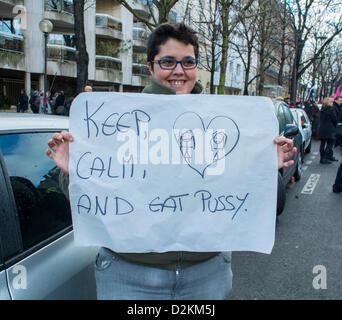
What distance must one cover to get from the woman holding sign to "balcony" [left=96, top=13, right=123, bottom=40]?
27451 mm

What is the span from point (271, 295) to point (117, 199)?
2.20 metres

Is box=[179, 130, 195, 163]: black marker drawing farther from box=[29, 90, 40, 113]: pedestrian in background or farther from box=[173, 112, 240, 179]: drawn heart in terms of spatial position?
box=[29, 90, 40, 113]: pedestrian in background

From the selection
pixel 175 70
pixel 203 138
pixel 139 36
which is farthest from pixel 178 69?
pixel 139 36

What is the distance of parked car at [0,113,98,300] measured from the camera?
4.96 feet

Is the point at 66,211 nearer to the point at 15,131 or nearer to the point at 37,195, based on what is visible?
the point at 37,195

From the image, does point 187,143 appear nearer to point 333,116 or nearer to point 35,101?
point 333,116

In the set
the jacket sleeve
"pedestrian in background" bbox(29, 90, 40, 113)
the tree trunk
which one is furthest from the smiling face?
"pedestrian in background" bbox(29, 90, 40, 113)

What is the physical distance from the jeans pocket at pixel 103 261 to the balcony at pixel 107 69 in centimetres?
2625

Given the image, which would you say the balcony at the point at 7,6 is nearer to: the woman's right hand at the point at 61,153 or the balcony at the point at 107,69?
the balcony at the point at 107,69

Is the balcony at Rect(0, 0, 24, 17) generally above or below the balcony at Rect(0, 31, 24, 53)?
above

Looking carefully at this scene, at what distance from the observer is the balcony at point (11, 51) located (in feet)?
→ 65.5

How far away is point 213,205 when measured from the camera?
1597mm
